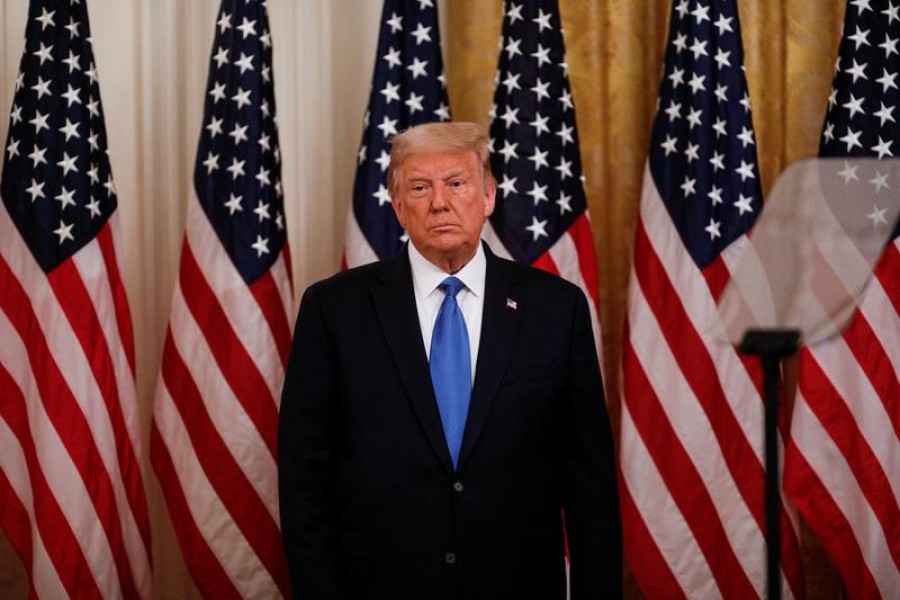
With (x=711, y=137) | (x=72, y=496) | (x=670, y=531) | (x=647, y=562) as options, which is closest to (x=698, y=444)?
(x=670, y=531)

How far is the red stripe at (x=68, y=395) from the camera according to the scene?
11.4 ft

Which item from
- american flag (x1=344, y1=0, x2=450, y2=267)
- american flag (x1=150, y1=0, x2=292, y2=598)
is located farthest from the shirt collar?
american flag (x1=150, y1=0, x2=292, y2=598)

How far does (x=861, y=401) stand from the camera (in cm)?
342

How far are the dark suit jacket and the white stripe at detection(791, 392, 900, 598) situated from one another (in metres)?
1.30

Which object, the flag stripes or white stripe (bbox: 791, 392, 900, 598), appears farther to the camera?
the flag stripes

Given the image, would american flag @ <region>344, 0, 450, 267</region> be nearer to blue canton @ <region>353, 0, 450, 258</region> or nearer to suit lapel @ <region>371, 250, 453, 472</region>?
blue canton @ <region>353, 0, 450, 258</region>

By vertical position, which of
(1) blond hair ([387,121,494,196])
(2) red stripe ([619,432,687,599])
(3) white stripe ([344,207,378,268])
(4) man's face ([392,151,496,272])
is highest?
(1) blond hair ([387,121,494,196])

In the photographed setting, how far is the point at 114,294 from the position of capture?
11.9ft

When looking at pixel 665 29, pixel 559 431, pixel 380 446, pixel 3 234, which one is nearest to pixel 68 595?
pixel 3 234

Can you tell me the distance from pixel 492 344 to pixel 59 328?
1.87 m

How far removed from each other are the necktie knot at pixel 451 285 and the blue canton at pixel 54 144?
5.59ft

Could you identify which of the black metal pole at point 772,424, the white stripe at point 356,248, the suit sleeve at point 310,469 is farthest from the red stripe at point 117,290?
the black metal pole at point 772,424

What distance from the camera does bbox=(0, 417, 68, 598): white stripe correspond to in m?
3.42

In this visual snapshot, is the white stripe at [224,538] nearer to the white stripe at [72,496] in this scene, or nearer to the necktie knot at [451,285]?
the white stripe at [72,496]
